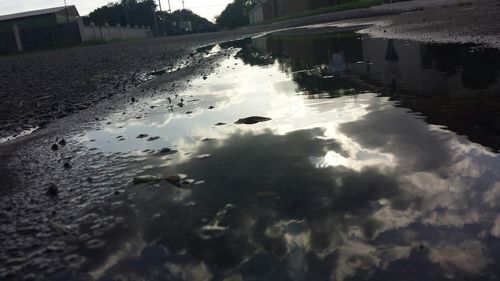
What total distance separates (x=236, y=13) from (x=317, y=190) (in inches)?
4387

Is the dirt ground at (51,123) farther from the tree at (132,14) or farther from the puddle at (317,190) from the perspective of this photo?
the tree at (132,14)

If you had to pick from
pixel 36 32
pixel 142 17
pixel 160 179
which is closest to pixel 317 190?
pixel 160 179

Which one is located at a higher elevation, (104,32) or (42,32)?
(42,32)

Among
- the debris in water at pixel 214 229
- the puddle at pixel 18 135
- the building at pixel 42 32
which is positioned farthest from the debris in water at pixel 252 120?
the building at pixel 42 32

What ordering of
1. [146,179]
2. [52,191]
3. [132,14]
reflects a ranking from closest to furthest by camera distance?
[52,191] → [146,179] → [132,14]

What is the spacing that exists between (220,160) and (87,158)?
1325 millimetres

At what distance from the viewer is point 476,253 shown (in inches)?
69.4

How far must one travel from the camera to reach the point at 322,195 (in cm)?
250

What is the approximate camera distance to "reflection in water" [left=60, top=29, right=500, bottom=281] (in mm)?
1843

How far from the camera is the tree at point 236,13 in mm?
94375

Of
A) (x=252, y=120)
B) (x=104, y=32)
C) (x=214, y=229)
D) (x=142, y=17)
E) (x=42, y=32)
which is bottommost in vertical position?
(x=214, y=229)

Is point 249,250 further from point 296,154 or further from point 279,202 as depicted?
point 296,154

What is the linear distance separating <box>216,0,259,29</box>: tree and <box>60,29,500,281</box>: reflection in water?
89844 mm

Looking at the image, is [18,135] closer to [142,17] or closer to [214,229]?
[214,229]
